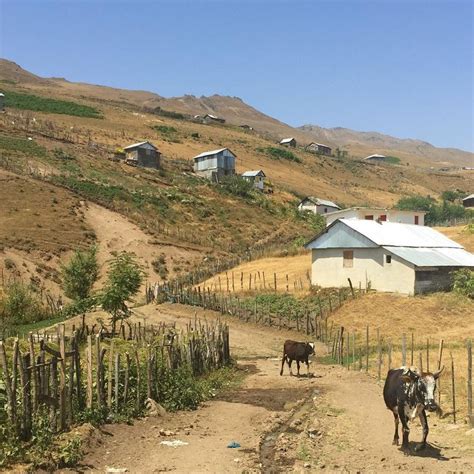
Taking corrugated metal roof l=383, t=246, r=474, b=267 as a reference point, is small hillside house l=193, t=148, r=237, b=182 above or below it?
above

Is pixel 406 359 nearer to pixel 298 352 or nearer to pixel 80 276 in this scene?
pixel 298 352

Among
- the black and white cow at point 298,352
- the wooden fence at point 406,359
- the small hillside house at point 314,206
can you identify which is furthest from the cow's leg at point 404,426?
the small hillside house at point 314,206

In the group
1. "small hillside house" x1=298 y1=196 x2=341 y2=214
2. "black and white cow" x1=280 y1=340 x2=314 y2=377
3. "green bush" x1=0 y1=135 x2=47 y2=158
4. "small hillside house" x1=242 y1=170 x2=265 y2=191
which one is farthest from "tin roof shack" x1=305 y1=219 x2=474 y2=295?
"small hillside house" x1=242 y1=170 x2=265 y2=191

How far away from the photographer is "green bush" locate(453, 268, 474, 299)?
34.7 m

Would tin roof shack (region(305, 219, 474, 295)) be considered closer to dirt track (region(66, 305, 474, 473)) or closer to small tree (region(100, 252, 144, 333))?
dirt track (region(66, 305, 474, 473))

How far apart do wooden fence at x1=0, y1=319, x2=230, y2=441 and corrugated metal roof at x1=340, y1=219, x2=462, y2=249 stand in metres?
21.4

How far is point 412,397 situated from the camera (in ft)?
38.8

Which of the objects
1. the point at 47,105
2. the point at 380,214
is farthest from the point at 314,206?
the point at 47,105

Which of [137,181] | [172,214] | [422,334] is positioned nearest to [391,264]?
[422,334]

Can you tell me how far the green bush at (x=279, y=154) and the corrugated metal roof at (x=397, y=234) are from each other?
73574mm

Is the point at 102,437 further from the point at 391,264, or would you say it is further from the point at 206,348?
the point at 391,264

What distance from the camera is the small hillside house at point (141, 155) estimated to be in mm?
77625

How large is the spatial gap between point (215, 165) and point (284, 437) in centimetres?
7113

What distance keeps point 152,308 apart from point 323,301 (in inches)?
395
